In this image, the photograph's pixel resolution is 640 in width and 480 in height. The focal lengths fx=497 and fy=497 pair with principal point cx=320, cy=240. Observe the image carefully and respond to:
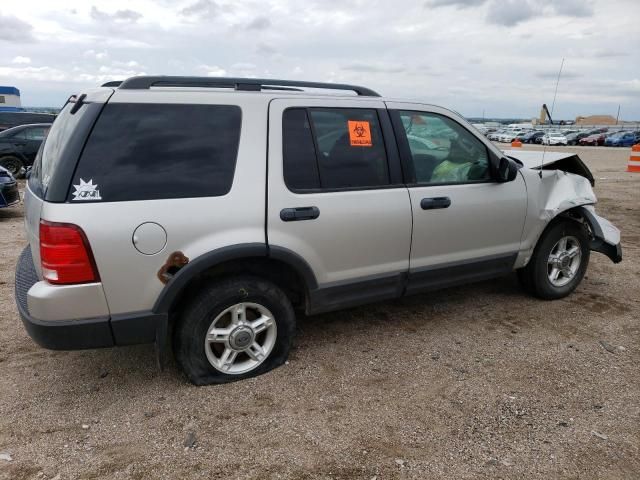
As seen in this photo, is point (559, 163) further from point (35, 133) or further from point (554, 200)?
point (35, 133)

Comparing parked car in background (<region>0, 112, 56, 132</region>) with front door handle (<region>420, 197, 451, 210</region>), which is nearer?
front door handle (<region>420, 197, 451, 210</region>)

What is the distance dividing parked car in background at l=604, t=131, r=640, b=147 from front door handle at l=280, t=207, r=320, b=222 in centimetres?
4747

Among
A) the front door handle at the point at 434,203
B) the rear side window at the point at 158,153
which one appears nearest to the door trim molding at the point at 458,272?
the front door handle at the point at 434,203

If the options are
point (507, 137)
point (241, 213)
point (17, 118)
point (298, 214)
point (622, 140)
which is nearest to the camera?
point (241, 213)

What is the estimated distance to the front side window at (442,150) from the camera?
12.1 ft

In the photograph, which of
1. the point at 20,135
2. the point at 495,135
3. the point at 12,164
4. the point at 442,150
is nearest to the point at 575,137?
the point at 495,135

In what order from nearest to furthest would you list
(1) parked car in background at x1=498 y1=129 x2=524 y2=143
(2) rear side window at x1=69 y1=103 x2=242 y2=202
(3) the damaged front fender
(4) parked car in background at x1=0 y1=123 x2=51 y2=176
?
(2) rear side window at x1=69 y1=103 x2=242 y2=202, (3) the damaged front fender, (4) parked car in background at x1=0 y1=123 x2=51 y2=176, (1) parked car in background at x1=498 y1=129 x2=524 y2=143

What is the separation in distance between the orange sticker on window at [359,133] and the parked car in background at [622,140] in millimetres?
46916

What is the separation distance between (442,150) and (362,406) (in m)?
2.05

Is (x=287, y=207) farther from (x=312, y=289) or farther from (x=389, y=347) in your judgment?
(x=389, y=347)

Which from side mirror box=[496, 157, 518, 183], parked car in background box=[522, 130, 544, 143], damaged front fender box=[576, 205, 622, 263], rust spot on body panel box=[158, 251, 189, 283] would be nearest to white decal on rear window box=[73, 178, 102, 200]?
rust spot on body panel box=[158, 251, 189, 283]

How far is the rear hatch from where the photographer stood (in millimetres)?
2592

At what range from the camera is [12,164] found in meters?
12.6

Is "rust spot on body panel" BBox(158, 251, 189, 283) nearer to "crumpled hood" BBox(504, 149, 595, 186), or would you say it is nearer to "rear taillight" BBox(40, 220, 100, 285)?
"rear taillight" BBox(40, 220, 100, 285)
